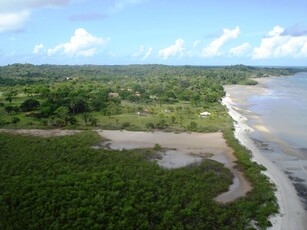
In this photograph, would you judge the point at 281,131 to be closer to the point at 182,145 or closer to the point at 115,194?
the point at 182,145

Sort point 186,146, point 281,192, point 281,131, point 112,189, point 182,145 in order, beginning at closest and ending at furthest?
point 112,189, point 281,192, point 186,146, point 182,145, point 281,131

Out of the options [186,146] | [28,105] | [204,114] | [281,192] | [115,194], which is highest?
[28,105]

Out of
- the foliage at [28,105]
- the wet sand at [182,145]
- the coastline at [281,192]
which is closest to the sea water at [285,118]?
the coastline at [281,192]

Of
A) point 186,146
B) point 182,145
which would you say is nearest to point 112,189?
point 186,146

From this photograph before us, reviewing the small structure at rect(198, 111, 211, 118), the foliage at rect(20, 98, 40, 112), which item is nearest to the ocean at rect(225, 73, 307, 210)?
the small structure at rect(198, 111, 211, 118)

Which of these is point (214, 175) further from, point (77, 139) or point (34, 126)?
point (34, 126)

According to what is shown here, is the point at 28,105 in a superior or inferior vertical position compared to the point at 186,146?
superior

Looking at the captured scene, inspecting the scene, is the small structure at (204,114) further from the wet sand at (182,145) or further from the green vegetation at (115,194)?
the green vegetation at (115,194)

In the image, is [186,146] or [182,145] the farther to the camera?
[182,145]

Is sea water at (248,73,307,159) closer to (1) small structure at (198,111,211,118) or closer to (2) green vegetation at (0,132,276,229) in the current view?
(1) small structure at (198,111,211,118)
